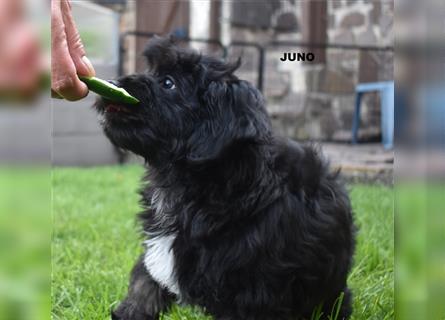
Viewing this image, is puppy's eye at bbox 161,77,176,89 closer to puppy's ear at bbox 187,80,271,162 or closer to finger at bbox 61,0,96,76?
puppy's ear at bbox 187,80,271,162

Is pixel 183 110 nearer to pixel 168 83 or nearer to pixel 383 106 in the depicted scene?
pixel 168 83

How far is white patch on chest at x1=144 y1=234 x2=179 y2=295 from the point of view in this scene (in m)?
1.98

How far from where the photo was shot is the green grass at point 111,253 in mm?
2285

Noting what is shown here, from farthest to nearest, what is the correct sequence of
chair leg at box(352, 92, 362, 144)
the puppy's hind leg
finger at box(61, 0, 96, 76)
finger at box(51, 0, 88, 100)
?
chair leg at box(352, 92, 362, 144)
the puppy's hind leg
finger at box(61, 0, 96, 76)
finger at box(51, 0, 88, 100)

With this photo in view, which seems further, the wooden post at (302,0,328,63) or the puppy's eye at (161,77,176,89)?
the wooden post at (302,0,328,63)

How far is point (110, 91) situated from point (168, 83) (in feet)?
1.13

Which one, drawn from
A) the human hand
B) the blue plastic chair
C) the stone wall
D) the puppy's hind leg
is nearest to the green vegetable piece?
the human hand

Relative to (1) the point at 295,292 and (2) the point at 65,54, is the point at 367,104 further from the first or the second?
(2) the point at 65,54

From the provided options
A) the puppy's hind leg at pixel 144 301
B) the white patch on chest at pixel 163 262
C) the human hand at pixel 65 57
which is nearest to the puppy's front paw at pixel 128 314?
the puppy's hind leg at pixel 144 301

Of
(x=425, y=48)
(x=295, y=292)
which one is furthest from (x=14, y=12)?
(x=295, y=292)

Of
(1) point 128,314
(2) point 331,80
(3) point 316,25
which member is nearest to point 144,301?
(1) point 128,314

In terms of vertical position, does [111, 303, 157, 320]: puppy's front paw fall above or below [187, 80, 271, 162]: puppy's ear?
below

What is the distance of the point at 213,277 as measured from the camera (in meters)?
1.89

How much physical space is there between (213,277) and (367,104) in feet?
18.9
